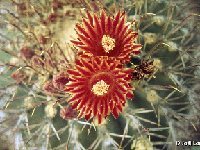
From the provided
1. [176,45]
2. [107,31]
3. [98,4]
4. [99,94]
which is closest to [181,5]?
[176,45]

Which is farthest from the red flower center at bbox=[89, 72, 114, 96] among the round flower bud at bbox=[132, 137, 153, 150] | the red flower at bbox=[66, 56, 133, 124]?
the round flower bud at bbox=[132, 137, 153, 150]

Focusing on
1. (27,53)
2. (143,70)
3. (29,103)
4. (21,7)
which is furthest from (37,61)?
(143,70)

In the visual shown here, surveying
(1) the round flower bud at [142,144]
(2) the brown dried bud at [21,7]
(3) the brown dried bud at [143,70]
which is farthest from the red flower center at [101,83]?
(2) the brown dried bud at [21,7]

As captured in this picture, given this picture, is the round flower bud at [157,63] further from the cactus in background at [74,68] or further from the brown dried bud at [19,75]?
the brown dried bud at [19,75]

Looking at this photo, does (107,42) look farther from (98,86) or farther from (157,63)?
(157,63)

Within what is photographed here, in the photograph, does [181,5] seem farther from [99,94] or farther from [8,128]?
[8,128]
